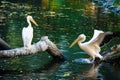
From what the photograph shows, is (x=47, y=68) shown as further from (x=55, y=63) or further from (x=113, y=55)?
(x=113, y=55)

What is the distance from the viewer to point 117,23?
31094 millimetres

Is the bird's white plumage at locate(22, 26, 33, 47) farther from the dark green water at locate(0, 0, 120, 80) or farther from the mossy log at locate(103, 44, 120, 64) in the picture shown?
the mossy log at locate(103, 44, 120, 64)

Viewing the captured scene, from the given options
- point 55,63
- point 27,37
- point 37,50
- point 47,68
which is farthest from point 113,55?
point 27,37

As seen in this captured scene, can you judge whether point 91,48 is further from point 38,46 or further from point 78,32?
point 78,32

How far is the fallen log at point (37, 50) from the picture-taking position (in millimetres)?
15172

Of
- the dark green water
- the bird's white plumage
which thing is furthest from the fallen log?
the dark green water

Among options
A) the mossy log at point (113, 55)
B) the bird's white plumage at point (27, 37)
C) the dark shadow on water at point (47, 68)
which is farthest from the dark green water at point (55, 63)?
the bird's white plumage at point (27, 37)

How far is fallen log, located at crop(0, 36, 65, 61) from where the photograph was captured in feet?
49.8

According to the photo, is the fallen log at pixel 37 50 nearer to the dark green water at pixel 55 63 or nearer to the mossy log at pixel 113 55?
the dark green water at pixel 55 63

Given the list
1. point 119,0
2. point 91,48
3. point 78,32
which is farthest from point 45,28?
point 119,0

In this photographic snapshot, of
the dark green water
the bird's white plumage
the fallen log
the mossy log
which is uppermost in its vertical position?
the bird's white plumage

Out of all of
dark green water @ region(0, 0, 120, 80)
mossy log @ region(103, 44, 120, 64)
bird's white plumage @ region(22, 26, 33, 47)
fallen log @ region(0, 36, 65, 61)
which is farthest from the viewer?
mossy log @ region(103, 44, 120, 64)

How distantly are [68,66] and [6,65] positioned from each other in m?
2.24

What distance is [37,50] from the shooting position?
16.0 m
